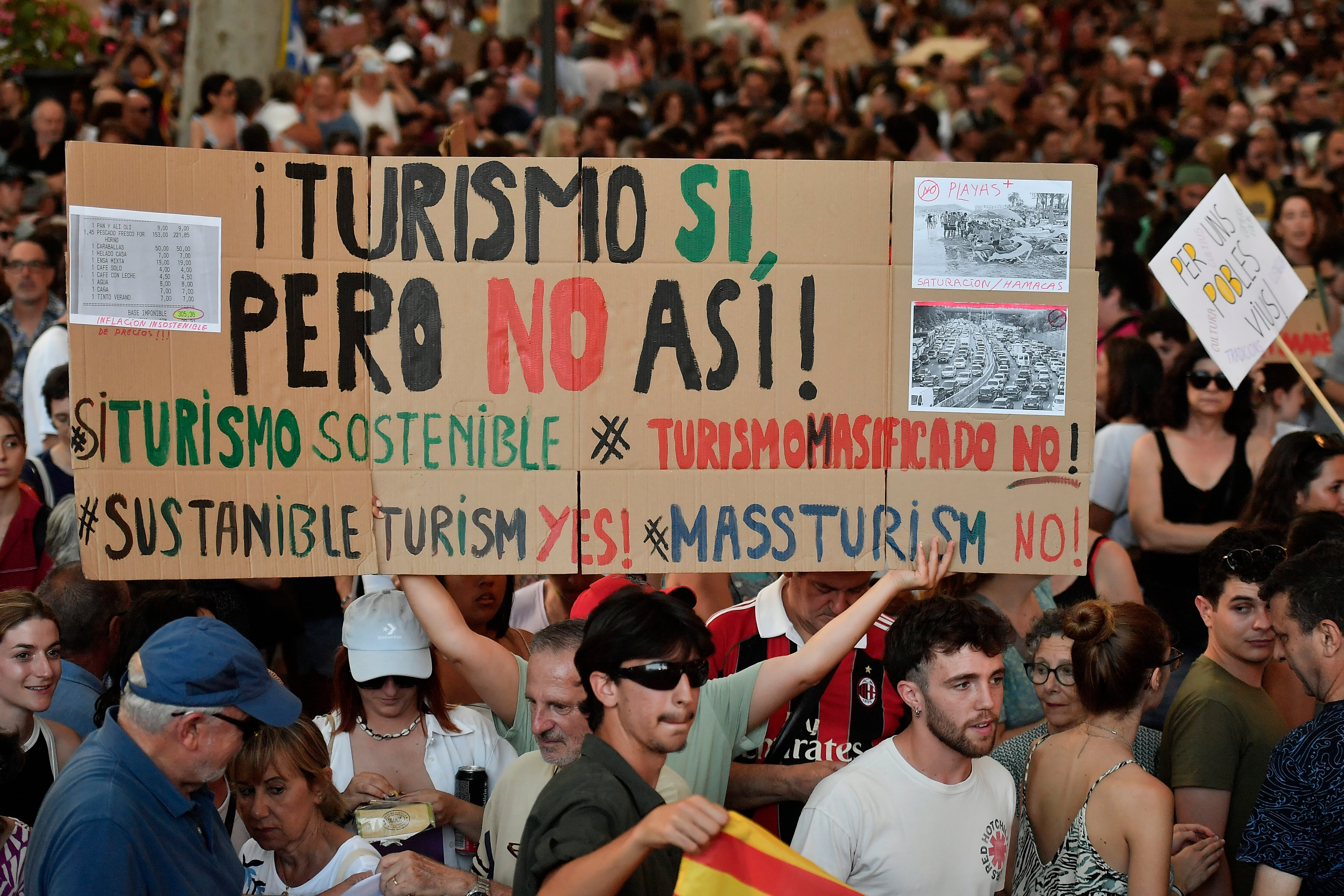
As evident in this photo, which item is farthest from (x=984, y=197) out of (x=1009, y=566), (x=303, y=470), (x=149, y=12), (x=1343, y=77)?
(x=149, y=12)

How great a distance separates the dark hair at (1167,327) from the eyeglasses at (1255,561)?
100 inches

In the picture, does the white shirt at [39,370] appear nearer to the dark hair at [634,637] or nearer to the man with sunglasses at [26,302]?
the man with sunglasses at [26,302]

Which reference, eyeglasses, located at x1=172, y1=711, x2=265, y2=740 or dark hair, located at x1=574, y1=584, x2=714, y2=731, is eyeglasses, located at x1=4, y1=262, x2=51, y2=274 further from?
dark hair, located at x1=574, y1=584, x2=714, y2=731

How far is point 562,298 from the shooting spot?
370 cm

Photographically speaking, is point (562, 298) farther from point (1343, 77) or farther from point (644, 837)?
point (1343, 77)

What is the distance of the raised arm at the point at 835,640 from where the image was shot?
368 cm

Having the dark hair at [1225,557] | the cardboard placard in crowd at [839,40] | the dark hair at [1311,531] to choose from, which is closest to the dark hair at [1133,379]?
the dark hair at [1311,531]

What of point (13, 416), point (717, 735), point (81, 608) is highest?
point (13, 416)

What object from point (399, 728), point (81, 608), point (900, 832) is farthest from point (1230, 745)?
point (81, 608)

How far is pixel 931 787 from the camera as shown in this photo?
136 inches

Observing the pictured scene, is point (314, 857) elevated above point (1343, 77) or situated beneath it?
situated beneath

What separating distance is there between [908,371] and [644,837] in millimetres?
1620

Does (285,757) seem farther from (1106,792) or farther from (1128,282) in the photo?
(1128,282)

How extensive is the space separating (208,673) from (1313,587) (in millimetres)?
2688
